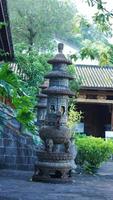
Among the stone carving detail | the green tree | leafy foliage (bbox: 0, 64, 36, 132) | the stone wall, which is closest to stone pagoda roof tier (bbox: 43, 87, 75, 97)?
the stone carving detail

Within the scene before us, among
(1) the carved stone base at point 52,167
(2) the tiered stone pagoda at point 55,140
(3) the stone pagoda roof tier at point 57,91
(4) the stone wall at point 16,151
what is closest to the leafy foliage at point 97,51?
(2) the tiered stone pagoda at point 55,140

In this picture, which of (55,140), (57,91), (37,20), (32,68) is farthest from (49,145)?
(37,20)

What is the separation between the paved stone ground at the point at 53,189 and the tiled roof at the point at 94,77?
10648 millimetres

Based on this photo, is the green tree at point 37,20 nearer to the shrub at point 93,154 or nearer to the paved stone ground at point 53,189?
the shrub at point 93,154

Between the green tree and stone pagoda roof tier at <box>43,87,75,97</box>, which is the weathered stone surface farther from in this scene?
the green tree

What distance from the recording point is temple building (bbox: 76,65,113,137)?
67.1ft

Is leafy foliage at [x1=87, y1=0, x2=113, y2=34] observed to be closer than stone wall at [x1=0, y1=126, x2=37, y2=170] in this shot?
Yes

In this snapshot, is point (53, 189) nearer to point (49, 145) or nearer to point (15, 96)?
point (49, 145)

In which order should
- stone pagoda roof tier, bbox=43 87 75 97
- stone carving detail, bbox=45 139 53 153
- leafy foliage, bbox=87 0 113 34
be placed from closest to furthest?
1. leafy foliage, bbox=87 0 113 34
2. stone carving detail, bbox=45 139 53 153
3. stone pagoda roof tier, bbox=43 87 75 97

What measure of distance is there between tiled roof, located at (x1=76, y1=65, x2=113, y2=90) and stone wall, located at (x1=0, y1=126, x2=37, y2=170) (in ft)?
30.5

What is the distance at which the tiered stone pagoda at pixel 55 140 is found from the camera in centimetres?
845

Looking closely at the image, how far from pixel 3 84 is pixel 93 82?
18.4 m

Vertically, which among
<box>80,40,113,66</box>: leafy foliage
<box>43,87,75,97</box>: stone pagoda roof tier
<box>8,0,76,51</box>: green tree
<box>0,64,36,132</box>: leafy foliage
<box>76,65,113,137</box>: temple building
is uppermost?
<box>8,0,76,51</box>: green tree

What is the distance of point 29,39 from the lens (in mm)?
24719
